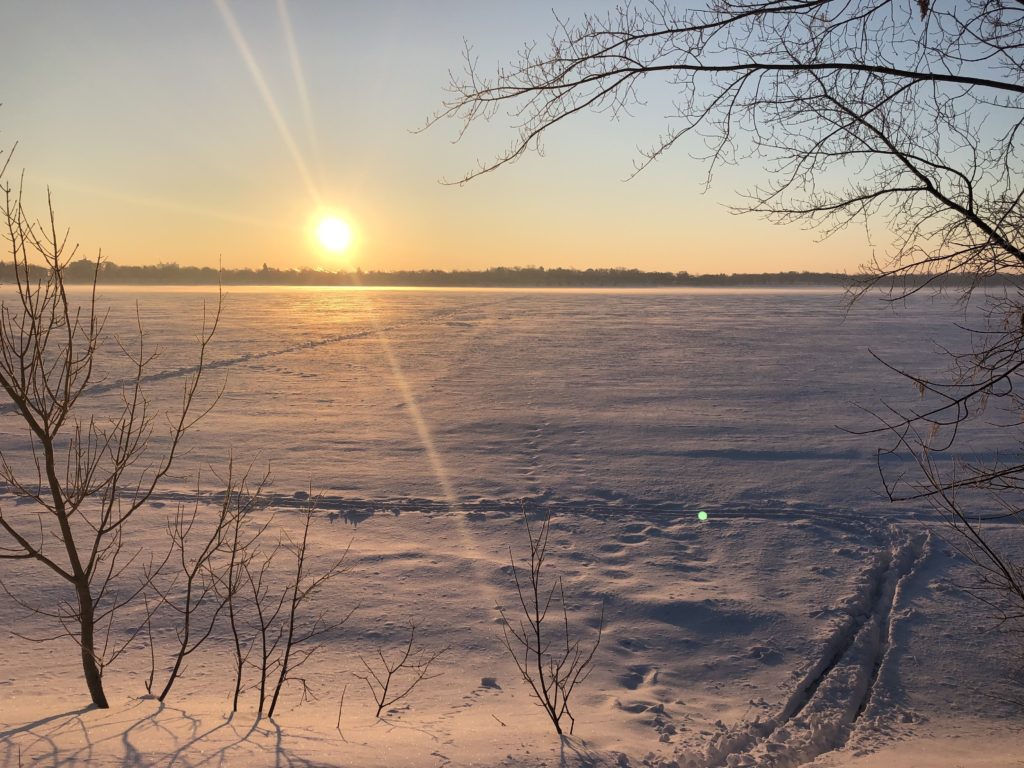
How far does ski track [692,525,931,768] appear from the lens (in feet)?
11.1

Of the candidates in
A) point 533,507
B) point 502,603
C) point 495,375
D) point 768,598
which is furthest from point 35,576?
point 495,375

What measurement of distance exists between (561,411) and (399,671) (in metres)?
6.64

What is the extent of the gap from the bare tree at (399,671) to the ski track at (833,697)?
1.49 meters

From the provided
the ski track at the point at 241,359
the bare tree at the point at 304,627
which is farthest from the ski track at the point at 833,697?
the ski track at the point at 241,359

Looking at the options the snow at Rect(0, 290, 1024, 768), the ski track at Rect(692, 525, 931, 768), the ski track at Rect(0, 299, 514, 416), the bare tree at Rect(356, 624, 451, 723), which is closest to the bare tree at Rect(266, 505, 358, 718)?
the snow at Rect(0, 290, 1024, 768)

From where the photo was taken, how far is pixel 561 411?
34.6ft

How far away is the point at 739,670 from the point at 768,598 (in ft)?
3.19

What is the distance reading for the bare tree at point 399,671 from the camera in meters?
3.92

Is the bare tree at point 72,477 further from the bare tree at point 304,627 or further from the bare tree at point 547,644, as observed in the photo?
the bare tree at point 547,644

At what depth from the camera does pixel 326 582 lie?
17.1 ft

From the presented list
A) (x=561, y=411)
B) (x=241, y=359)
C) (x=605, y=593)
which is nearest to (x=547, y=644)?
(x=605, y=593)

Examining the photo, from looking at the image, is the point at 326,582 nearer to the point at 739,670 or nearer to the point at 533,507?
the point at 533,507

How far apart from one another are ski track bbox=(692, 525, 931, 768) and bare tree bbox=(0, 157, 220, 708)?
2.72 m

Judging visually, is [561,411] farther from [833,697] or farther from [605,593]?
[833,697]
